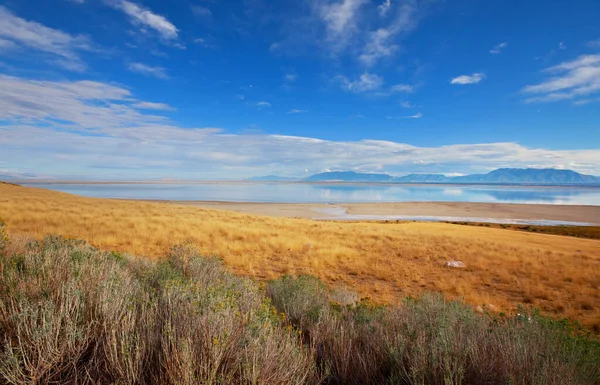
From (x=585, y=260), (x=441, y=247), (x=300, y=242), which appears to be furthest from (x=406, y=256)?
(x=585, y=260)

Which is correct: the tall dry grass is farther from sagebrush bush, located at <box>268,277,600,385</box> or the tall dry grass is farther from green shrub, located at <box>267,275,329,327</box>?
green shrub, located at <box>267,275,329,327</box>

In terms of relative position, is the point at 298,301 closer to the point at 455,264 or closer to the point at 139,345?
the point at 139,345

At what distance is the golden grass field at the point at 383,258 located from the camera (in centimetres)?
1063

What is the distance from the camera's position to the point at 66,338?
2834 millimetres

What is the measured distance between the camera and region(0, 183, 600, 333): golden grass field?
1063 centimetres

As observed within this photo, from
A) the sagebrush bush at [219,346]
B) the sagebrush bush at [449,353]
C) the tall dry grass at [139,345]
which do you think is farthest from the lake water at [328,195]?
the tall dry grass at [139,345]

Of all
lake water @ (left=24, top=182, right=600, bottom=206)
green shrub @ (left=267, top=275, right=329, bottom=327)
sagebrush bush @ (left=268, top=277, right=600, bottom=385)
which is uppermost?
lake water @ (left=24, top=182, right=600, bottom=206)

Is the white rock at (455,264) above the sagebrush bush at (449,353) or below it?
below

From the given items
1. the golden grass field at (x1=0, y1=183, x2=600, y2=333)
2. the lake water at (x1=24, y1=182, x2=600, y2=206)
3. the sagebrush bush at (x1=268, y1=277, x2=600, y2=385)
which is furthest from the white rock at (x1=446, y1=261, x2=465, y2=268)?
the lake water at (x1=24, y1=182, x2=600, y2=206)

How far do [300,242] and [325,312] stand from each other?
12639 millimetres

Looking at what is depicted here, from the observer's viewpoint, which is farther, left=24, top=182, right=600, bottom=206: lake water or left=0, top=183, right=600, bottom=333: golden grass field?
left=24, top=182, right=600, bottom=206: lake water

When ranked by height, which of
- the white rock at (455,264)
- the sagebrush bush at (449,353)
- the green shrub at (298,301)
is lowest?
the white rock at (455,264)

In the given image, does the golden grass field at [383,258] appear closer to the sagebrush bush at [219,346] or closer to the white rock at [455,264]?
the white rock at [455,264]

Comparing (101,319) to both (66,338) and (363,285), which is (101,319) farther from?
(363,285)
